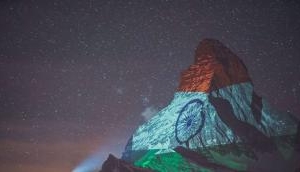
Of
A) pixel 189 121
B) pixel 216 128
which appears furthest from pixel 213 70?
pixel 216 128

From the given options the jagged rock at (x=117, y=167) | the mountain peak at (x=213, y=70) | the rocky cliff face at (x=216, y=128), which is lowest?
the jagged rock at (x=117, y=167)

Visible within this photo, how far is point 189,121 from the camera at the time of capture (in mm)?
59719

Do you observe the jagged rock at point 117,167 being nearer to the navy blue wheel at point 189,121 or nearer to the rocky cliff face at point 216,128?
the rocky cliff face at point 216,128

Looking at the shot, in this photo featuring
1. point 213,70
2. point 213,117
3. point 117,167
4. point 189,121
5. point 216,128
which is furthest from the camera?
point 213,70

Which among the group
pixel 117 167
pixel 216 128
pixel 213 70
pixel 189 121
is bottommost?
pixel 117 167

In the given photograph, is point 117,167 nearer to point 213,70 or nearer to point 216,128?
point 216,128

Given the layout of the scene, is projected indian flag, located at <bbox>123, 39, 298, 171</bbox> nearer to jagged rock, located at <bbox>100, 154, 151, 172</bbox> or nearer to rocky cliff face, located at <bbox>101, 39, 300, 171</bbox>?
rocky cliff face, located at <bbox>101, 39, 300, 171</bbox>

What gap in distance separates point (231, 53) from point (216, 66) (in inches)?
345

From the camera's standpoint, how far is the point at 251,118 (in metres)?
69.8

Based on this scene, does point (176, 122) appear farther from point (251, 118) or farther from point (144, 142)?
point (251, 118)

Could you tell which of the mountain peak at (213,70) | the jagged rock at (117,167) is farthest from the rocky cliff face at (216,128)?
the jagged rock at (117,167)

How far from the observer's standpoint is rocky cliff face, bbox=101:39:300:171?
49.3 metres

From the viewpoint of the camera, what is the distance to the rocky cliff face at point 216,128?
162ft

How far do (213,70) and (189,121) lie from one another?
2130 centimetres
